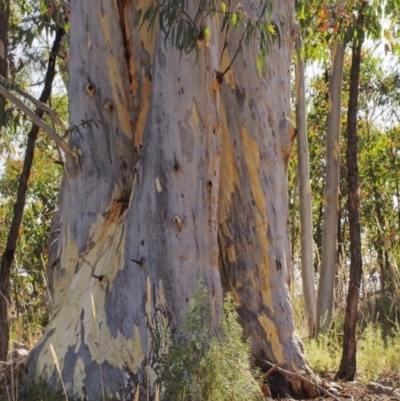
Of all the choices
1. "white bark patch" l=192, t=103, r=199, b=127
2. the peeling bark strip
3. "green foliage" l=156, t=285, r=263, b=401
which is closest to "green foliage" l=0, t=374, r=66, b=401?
"green foliage" l=156, t=285, r=263, b=401

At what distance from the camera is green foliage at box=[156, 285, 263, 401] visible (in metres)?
4.86

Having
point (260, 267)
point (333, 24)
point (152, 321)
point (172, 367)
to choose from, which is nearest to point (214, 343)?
point (172, 367)

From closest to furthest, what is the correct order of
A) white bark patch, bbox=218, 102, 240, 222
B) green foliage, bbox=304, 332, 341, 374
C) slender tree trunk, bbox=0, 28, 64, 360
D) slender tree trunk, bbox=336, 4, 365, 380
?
white bark patch, bbox=218, 102, 240, 222, slender tree trunk, bbox=336, 4, 365, 380, green foliage, bbox=304, 332, 341, 374, slender tree trunk, bbox=0, 28, 64, 360

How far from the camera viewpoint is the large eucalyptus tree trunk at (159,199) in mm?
5625

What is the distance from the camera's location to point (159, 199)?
5711 millimetres

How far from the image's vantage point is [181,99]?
5.85 metres

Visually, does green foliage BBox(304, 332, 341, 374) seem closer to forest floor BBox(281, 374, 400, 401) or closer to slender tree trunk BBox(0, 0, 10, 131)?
forest floor BBox(281, 374, 400, 401)

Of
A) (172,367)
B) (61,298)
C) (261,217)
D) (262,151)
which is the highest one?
(262,151)

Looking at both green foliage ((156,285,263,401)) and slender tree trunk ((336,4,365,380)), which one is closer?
green foliage ((156,285,263,401))

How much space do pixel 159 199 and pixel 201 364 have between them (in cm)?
122

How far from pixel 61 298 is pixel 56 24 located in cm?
437

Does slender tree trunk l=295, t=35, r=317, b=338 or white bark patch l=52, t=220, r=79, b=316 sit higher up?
slender tree trunk l=295, t=35, r=317, b=338

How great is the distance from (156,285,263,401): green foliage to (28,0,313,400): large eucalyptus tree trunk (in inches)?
12.4

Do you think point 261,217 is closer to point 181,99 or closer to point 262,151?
point 262,151
